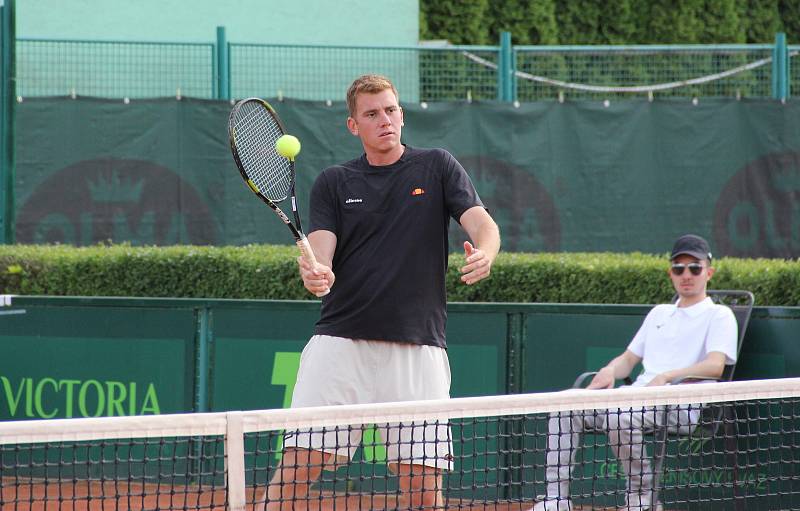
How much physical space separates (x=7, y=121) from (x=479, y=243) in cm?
589

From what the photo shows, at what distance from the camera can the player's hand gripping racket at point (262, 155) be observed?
423 centimetres

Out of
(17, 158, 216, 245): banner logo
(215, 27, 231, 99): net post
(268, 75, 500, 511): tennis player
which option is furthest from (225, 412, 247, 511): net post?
(215, 27, 231, 99): net post

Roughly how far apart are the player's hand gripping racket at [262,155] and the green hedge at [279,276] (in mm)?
2621

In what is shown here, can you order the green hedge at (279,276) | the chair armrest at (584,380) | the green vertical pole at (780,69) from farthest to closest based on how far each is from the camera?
the green vertical pole at (780,69), the green hedge at (279,276), the chair armrest at (584,380)

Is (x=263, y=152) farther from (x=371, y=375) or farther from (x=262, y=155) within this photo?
(x=371, y=375)

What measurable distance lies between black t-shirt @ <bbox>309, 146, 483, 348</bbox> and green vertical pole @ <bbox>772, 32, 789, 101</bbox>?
335 inches

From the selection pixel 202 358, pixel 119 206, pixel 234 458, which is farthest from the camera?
pixel 119 206

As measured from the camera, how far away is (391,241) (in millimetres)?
3947

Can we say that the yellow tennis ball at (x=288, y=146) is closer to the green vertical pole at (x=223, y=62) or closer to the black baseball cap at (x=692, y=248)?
the black baseball cap at (x=692, y=248)

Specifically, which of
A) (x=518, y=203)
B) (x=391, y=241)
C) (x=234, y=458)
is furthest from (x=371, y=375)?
(x=518, y=203)

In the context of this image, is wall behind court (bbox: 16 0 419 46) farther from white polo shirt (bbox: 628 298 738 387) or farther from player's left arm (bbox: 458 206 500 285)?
player's left arm (bbox: 458 206 500 285)

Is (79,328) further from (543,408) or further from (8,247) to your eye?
(543,408)

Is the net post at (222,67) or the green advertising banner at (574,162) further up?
the net post at (222,67)

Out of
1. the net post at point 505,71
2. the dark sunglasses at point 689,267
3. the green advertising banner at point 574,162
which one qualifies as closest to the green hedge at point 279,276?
the dark sunglasses at point 689,267
